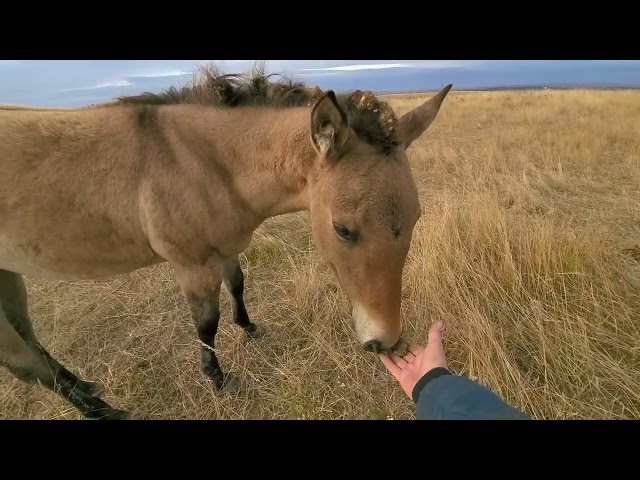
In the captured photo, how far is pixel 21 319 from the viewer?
3.18m

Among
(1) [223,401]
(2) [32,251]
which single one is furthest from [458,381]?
(2) [32,251]

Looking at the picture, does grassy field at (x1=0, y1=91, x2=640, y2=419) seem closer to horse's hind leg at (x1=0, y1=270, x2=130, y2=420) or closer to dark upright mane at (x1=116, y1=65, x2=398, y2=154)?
horse's hind leg at (x1=0, y1=270, x2=130, y2=420)

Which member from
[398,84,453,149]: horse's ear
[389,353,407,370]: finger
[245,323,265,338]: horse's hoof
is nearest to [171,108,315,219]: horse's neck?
[398,84,453,149]: horse's ear

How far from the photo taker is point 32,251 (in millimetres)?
2625

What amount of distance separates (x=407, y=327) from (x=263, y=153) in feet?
7.11

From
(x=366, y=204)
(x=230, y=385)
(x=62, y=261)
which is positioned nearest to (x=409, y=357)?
(x=366, y=204)

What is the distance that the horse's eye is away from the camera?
212 centimetres

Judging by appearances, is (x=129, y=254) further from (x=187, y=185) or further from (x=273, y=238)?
(x=273, y=238)

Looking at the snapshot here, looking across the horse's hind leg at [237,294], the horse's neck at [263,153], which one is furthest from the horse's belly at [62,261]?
the horse's neck at [263,153]

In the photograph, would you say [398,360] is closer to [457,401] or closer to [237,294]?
[457,401]

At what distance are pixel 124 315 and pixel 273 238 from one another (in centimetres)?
218

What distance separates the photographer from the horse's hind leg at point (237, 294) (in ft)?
11.9

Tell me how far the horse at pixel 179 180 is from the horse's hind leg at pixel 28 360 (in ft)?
0.04

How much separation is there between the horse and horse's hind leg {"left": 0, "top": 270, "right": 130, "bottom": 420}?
1cm
